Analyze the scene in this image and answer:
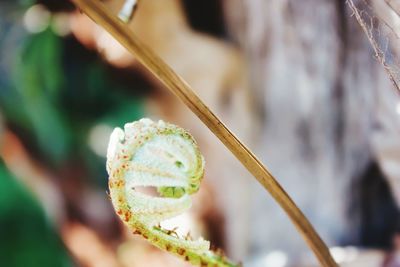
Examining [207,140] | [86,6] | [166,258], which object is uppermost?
[207,140]

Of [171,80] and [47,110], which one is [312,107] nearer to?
[47,110]

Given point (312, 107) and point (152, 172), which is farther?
point (312, 107)

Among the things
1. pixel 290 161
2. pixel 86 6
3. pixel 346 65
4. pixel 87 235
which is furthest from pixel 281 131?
pixel 86 6

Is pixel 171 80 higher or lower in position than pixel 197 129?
lower

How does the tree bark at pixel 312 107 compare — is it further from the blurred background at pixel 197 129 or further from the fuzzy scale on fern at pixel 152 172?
the fuzzy scale on fern at pixel 152 172

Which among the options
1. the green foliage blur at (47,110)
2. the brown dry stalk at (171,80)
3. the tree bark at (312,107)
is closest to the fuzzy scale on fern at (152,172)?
the brown dry stalk at (171,80)

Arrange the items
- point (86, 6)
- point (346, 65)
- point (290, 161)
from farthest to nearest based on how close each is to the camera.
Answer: point (290, 161) < point (346, 65) < point (86, 6)

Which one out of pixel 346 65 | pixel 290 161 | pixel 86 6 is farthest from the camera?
pixel 290 161

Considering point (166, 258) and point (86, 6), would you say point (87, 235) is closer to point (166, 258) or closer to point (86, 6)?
point (166, 258)

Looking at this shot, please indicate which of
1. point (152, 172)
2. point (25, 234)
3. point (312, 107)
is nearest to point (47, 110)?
point (25, 234)
